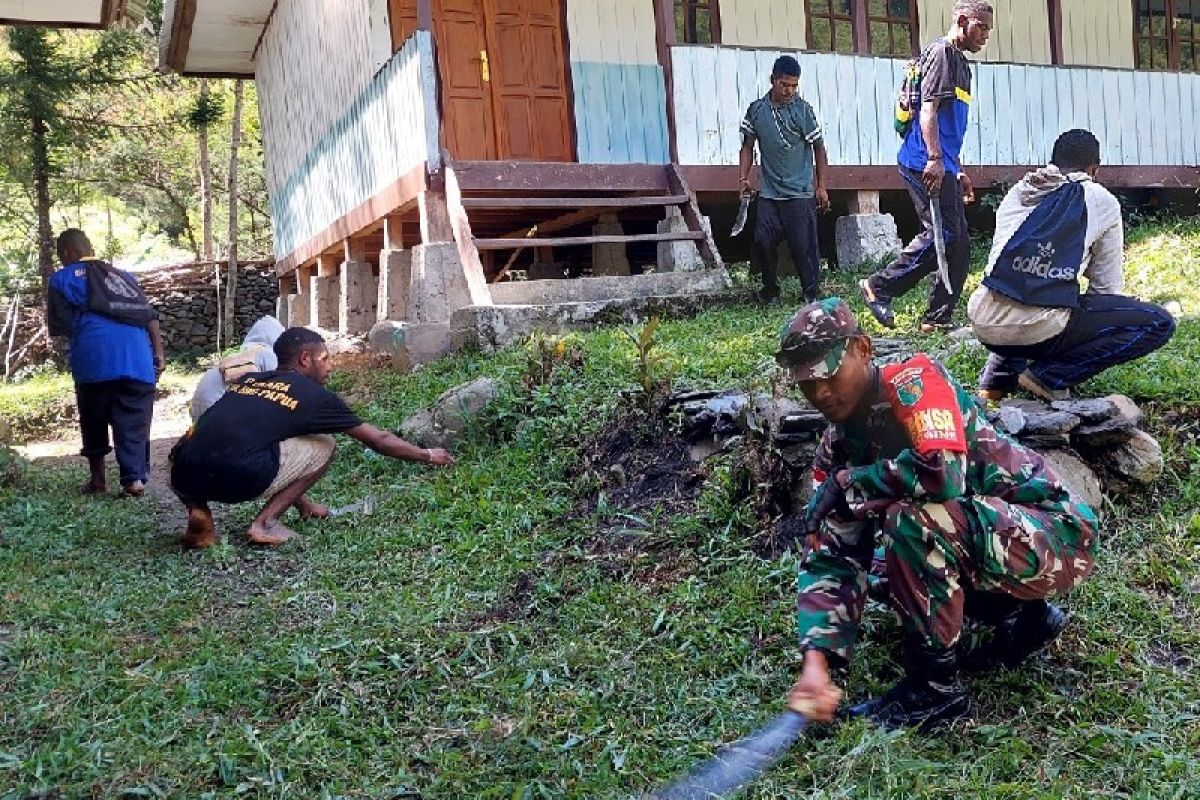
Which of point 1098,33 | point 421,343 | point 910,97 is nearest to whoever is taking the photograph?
point 910,97

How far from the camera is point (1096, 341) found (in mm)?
4273

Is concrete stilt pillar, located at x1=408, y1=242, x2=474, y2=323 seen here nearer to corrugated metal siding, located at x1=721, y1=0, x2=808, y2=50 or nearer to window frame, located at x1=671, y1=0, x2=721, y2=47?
window frame, located at x1=671, y1=0, x2=721, y2=47

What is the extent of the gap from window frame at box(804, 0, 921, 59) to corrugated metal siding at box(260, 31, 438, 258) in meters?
3.87

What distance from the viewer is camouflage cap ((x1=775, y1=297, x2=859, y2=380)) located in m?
2.75

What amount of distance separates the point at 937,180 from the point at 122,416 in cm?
486

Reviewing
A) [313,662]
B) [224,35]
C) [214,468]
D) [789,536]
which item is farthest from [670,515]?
[224,35]

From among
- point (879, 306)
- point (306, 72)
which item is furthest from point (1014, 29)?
point (306, 72)

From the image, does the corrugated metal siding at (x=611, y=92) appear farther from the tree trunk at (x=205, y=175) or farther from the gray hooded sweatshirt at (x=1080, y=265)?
the tree trunk at (x=205, y=175)

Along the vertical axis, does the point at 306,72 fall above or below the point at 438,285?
above

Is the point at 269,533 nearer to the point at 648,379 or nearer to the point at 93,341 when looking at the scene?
the point at 648,379

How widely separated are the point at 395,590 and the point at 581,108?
6093 mm

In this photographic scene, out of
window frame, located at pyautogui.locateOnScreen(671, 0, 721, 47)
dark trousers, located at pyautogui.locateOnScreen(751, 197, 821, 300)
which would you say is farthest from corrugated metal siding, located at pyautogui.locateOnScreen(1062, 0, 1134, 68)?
dark trousers, located at pyautogui.locateOnScreen(751, 197, 821, 300)

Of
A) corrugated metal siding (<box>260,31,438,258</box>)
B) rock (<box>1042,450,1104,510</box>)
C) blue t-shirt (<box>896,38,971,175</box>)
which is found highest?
corrugated metal siding (<box>260,31,438,258</box>)

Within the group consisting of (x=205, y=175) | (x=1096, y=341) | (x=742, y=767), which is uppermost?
(x=205, y=175)
